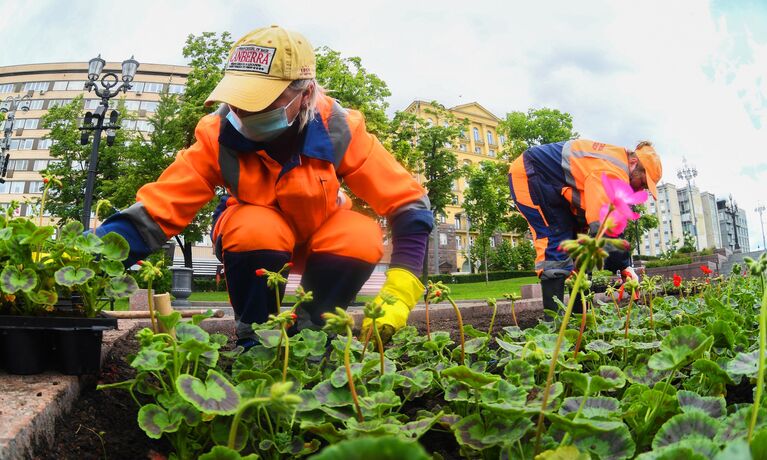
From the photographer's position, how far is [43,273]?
1.41m

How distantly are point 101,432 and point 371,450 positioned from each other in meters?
1.10

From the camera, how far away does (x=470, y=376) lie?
102cm

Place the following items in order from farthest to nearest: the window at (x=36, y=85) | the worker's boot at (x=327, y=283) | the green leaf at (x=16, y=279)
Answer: the window at (x=36, y=85), the worker's boot at (x=327, y=283), the green leaf at (x=16, y=279)

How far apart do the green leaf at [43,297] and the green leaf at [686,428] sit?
4.63 feet

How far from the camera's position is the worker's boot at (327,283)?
2045mm

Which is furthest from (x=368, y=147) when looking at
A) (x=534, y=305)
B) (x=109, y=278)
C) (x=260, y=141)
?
(x=534, y=305)

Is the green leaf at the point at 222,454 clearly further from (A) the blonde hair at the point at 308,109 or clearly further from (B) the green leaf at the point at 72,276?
(A) the blonde hair at the point at 308,109

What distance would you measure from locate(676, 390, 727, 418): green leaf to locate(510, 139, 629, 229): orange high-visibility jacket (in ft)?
7.41

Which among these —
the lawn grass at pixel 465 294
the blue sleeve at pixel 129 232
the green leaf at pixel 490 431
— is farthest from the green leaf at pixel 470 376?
the lawn grass at pixel 465 294

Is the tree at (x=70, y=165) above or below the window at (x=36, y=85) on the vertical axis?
below

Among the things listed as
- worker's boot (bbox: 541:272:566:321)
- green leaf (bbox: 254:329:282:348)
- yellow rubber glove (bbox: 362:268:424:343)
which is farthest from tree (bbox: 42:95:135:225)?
green leaf (bbox: 254:329:282:348)

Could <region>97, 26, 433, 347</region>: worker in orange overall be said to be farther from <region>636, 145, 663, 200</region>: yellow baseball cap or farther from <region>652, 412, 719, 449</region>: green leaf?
<region>636, 145, 663, 200</region>: yellow baseball cap

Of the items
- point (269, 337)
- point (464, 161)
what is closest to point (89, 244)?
point (269, 337)

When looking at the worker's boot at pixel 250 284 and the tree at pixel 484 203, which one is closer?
the worker's boot at pixel 250 284
